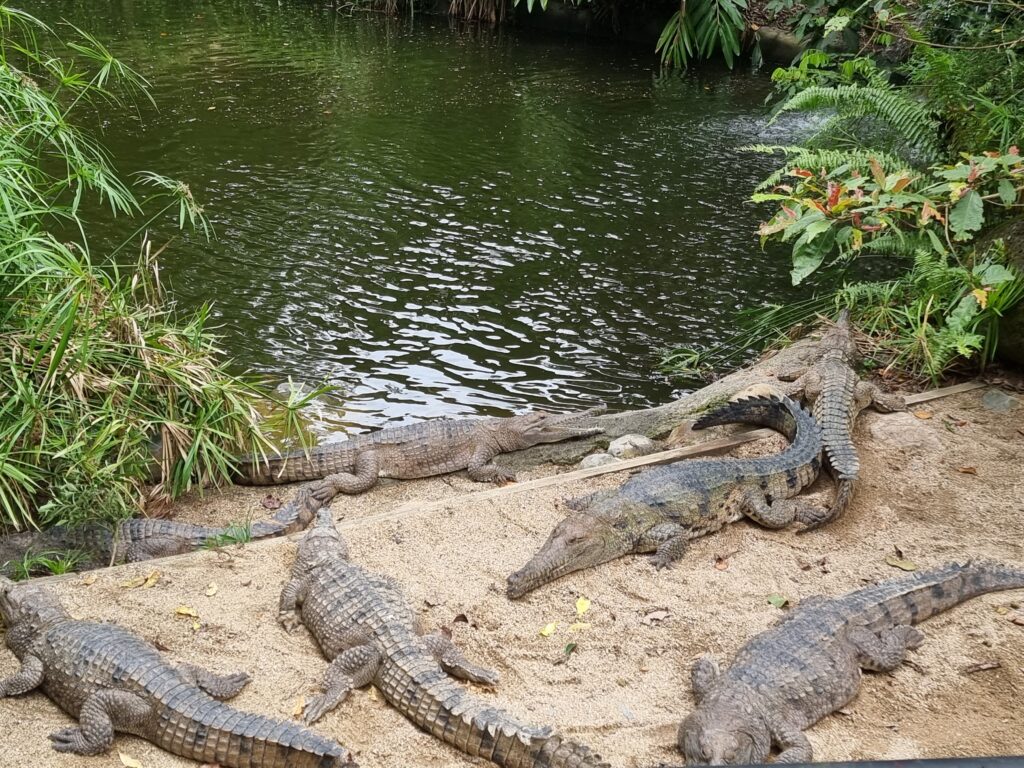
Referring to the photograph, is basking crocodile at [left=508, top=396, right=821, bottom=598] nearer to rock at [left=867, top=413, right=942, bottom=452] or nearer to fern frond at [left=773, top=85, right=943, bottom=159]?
rock at [left=867, top=413, right=942, bottom=452]

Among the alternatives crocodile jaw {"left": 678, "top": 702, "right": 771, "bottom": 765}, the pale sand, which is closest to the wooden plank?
the pale sand

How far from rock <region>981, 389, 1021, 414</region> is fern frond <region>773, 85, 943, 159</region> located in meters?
2.32

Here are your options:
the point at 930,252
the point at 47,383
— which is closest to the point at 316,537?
the point at 47,383

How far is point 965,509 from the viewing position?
4.60m

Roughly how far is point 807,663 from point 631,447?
2424 millimetres

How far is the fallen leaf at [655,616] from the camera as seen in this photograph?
153 inches

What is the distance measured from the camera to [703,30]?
15.7 meters

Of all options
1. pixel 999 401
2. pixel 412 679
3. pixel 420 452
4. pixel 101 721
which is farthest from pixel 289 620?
pixel 999 401

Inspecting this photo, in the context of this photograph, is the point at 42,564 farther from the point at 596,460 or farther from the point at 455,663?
the point at 596,460

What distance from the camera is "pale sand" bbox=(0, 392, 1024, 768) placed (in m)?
3.25

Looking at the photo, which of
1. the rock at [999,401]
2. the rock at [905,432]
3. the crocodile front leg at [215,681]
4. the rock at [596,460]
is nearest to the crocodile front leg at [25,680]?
the crocodile front leg at [215,681]

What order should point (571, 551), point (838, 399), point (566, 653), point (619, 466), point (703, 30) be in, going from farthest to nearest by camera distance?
point (703, 30) < point (838, 399) < point (619, 466) < point (571, 551) < point (566, 653)

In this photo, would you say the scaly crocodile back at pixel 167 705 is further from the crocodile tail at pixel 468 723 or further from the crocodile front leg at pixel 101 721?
the crocodile tail at pixel 468 723

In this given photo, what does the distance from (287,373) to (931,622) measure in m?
4.68
